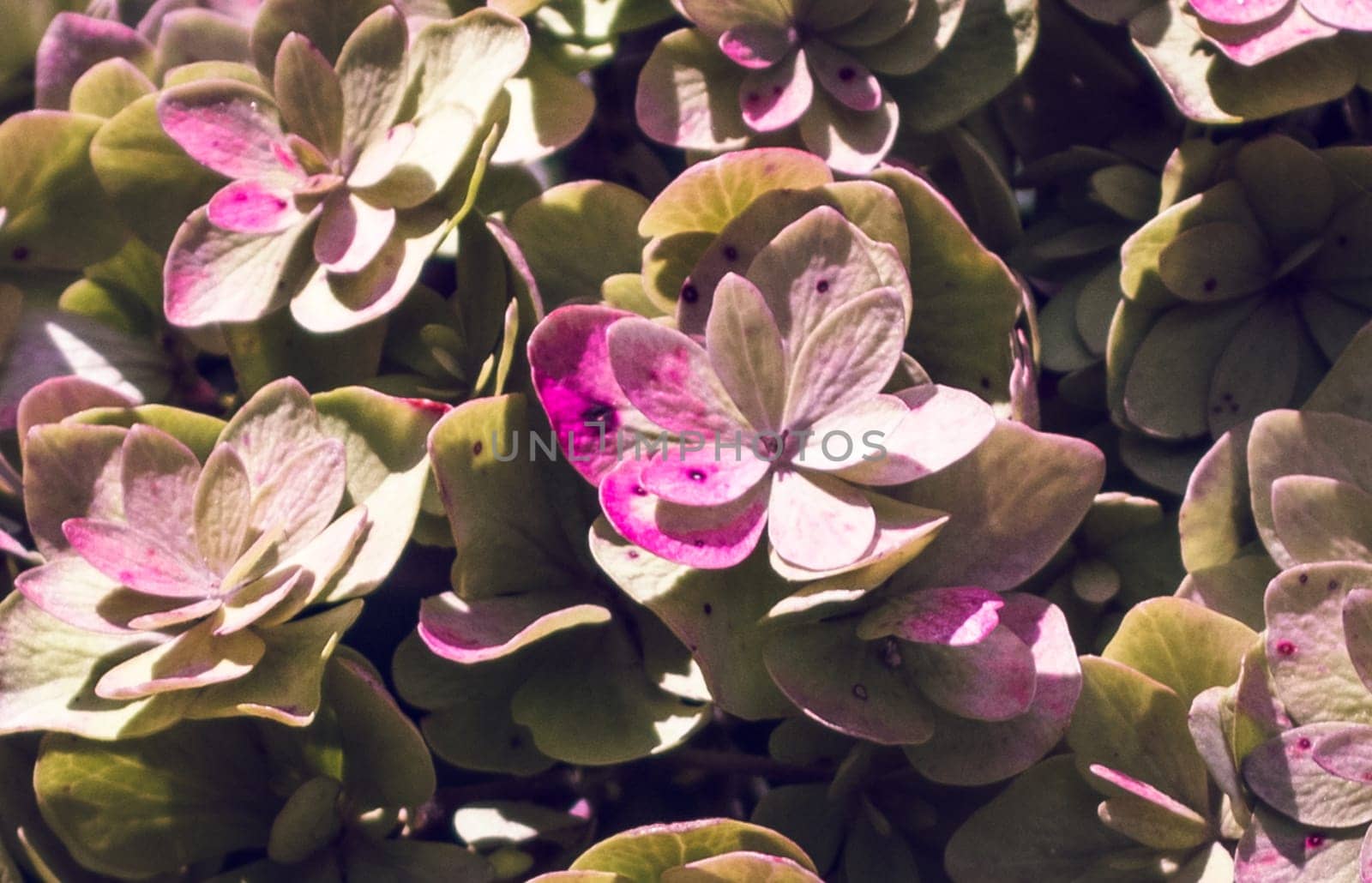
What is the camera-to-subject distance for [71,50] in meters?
0.58

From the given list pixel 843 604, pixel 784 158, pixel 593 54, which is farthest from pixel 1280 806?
pixel 593 54

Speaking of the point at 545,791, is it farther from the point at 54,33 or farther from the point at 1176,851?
the point at 54,33

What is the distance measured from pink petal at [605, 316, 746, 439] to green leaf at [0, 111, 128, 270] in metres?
0.30

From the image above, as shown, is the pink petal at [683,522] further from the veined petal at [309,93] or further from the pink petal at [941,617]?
the veined petal at [309,93]

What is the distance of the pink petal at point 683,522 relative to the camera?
413 mm

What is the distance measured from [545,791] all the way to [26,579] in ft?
0.77

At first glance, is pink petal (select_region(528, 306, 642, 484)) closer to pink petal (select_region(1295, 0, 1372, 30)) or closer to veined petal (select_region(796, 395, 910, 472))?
veined petal (select_region(796, 395, 910, 472))

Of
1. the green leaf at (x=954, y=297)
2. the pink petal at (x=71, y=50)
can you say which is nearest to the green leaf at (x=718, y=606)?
the green leaf at (x=954, y=297)

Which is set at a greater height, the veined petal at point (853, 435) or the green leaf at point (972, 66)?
the green leaf at point (972, 66)

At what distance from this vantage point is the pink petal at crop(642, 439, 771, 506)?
41 centimetres

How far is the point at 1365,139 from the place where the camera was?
567mm

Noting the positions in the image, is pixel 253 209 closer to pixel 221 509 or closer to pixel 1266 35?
pixel 221 509

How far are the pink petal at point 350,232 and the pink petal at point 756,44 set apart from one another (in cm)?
16

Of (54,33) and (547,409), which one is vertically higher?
(54,33)
